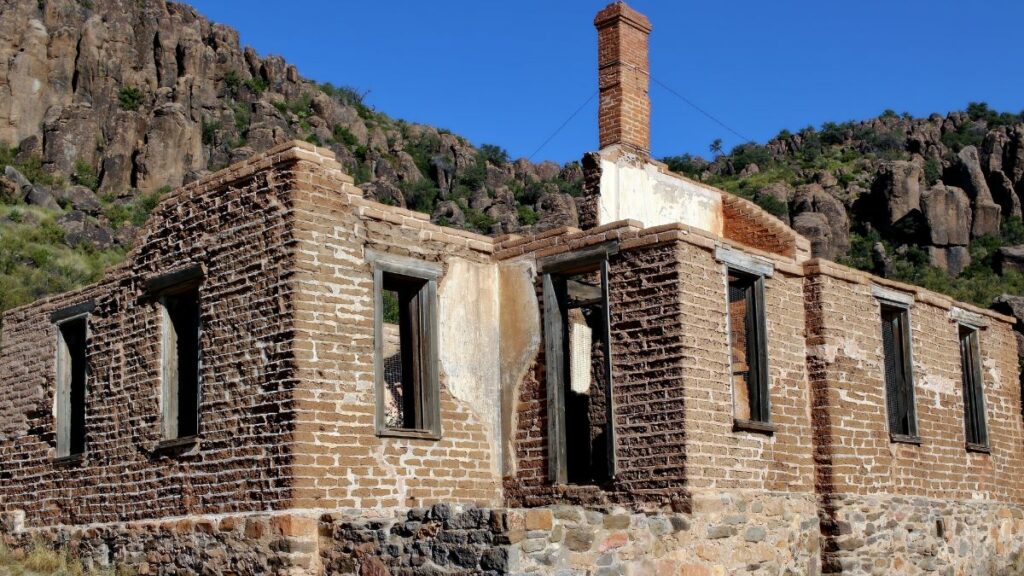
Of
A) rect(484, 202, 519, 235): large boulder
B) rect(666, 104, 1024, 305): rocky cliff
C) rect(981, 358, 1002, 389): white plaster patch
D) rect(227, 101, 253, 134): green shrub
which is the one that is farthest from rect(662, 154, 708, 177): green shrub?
rect(981, 358, 1002, 389): white plaster patch

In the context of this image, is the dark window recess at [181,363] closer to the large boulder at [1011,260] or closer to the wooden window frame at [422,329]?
the wooden window frame at [422,329]

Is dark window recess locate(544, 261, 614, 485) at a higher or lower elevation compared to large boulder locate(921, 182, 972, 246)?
lower

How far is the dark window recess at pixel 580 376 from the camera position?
1207 centimetres

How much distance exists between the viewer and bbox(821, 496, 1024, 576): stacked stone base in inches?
496

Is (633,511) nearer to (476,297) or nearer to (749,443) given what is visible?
(749,443)

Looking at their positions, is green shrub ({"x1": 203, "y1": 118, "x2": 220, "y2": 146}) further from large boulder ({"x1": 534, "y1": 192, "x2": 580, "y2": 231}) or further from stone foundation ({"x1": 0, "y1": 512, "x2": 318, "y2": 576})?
stone foundation ({"x1": 0, "y1": 512, "x2": 318, "y2": 576})

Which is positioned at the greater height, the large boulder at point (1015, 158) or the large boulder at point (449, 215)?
the large boulder at point (1015, 158)

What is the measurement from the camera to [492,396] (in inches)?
494

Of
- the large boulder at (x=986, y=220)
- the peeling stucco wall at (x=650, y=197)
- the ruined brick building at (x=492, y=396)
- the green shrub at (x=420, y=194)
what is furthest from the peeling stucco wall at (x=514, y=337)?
the green shrub at (x=420, y=194)

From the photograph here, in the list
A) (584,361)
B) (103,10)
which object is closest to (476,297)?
(584,361)

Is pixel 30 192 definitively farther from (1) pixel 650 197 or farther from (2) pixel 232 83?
(1) pixel 650 197

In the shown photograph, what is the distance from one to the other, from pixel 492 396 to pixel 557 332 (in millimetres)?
1011

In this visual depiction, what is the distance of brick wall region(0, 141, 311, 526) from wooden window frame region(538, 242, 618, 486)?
2921 mm

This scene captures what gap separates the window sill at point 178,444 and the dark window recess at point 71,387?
8.63 ft
